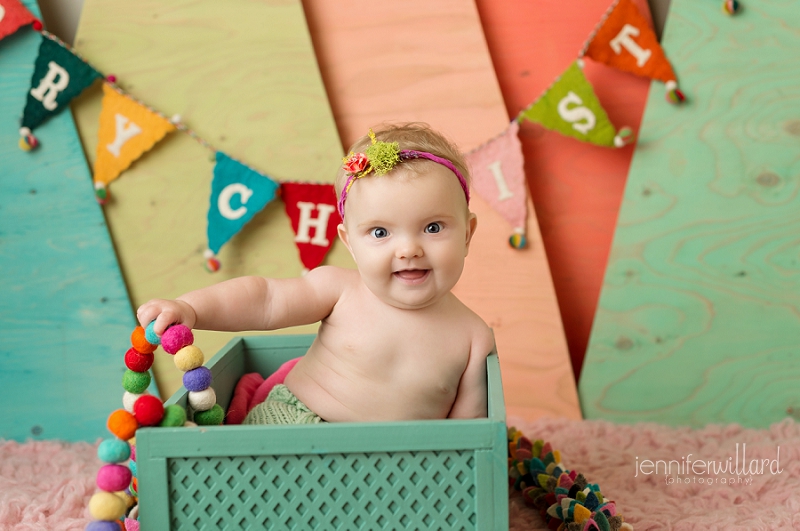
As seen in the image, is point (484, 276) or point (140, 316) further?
point (484, 276)

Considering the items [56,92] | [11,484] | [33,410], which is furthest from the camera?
[33,410]

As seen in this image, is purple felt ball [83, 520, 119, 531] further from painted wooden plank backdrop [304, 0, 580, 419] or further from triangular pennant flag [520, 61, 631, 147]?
triangular pennant flag [520, 61, 631, 147]

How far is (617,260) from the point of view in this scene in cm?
151

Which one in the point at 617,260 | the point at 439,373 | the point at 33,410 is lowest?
the point at 33,410

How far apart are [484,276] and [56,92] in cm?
99

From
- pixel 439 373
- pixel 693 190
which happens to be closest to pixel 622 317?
pixel 693 190

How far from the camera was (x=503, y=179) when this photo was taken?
58.3 inches

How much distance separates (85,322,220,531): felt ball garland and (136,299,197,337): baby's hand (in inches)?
0.4

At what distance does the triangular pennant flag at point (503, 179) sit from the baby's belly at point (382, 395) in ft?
1.99

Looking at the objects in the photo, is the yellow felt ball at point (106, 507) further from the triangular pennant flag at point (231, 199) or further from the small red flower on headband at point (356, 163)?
the triangular pennant flag at point (231, 199)

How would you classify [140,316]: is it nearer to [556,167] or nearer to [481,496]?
[481,496]

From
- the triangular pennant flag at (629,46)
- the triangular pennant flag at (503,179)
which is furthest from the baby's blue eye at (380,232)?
the triangular pennant flag at (629,46)

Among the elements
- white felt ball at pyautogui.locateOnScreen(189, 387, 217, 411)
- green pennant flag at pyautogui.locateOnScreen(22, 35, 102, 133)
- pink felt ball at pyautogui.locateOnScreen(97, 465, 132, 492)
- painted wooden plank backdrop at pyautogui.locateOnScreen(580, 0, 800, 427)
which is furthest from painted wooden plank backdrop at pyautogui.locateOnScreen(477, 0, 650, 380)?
pink felt ball at pyautogui.locateOnScreen(97, 465, 132, 492)

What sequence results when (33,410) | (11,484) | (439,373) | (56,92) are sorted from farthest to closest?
(33,410), (56,92), (11,484), (439,373)
